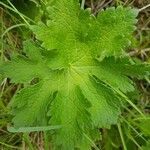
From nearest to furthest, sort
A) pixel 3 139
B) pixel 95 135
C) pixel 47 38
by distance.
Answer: pixel 47 38
pixel 95 135
pixel 3 139

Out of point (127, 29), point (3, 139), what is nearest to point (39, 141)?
point (3, 139)

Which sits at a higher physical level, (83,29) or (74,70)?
(83,29)

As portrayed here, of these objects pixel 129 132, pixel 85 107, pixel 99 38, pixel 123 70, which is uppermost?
pixel 99 38

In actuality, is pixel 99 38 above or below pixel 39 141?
above

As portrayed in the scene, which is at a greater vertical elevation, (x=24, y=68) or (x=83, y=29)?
(x=83, y=29)

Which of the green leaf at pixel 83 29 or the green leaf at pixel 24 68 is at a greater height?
the green leaf at pixel 83 29

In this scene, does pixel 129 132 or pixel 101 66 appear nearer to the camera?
pixel 101 66

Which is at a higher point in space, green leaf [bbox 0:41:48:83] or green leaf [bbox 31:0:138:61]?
green leaf [bbox 31:0:138:61]

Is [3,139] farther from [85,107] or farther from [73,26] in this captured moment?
[73,26]
